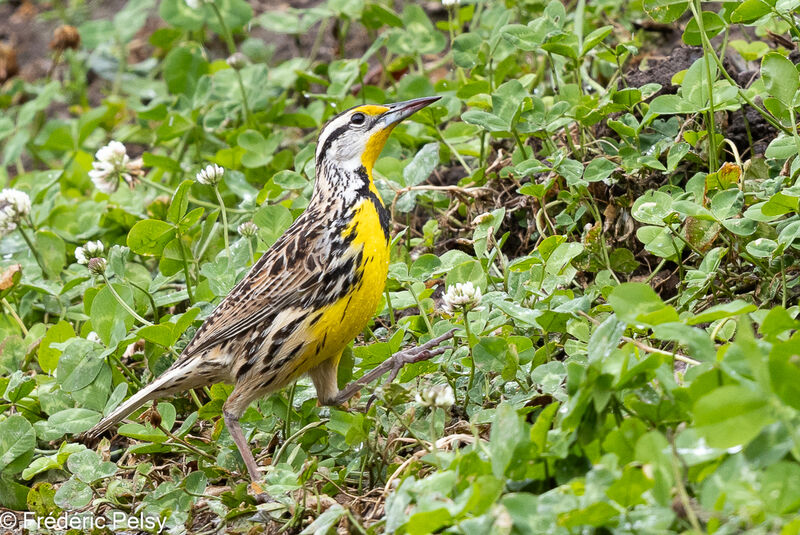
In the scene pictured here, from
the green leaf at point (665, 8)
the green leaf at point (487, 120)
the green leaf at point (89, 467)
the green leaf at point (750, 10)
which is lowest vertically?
the green leaf at point (89, 467)

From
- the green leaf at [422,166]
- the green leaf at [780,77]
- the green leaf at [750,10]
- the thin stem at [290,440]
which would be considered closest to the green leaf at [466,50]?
the green leaf at [422,166]

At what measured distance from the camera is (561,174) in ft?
16.8

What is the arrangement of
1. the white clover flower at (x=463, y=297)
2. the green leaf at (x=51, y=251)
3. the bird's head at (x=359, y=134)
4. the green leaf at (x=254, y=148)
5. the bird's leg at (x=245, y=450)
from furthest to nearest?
the green leaf at (x=254, y=148)
the green leaf at (x=51, y=251)
the bird's head at (x=359, y=134)
the bird's leg at (x=245, y=450)
the white clover flower at (x=463, y=297)

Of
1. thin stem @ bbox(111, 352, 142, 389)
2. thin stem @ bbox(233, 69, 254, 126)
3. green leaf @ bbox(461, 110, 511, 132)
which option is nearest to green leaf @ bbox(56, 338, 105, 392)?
thin stem @ bbox(111, 352, 142, 389)

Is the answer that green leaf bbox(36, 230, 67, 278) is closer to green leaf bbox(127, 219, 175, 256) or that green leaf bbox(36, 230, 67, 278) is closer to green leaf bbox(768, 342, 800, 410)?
green leaf bbox(127, 219, 175, 256)

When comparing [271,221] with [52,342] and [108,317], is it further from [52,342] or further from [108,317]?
[52,342]

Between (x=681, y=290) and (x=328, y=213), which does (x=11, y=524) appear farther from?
(x=681, y=290)

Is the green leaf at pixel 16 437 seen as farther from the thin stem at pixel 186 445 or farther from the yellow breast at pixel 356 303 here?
the yellow breast at pixel 356 303

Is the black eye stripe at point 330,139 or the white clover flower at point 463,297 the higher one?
the black eye stripe at point 330,139

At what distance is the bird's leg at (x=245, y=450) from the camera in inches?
165

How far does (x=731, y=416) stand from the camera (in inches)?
109

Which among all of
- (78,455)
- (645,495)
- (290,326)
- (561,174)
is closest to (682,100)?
(561,174)

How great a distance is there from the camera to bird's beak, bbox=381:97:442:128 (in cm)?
536

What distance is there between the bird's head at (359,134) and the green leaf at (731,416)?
2880 mm
